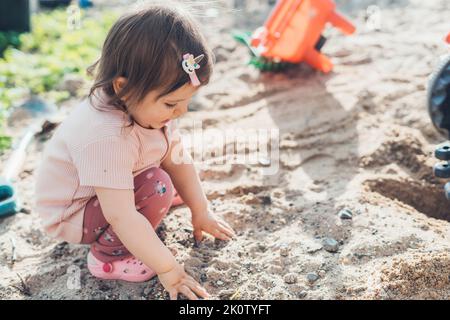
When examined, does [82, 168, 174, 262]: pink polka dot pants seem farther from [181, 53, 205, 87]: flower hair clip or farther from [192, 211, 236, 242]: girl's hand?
[181, 53, 205, 87]: flower hair clip

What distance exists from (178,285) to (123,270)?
8.7 inches

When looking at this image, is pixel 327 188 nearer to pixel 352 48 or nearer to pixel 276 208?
pixel 276 208

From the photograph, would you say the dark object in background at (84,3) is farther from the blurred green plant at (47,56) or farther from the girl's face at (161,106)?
the girl's face at (161,106)

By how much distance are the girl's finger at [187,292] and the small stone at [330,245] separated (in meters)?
0.46

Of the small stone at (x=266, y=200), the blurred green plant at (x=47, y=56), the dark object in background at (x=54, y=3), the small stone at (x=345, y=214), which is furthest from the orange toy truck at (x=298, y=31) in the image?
the dark object in background at (x=54, y=3)

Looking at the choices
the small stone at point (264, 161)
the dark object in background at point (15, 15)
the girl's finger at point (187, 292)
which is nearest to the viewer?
the girl's finger at point (187, 292)

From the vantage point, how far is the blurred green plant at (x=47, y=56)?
3.13 meters

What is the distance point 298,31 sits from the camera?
3.07 metres

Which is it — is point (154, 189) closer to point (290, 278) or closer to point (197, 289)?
point (197, 289)

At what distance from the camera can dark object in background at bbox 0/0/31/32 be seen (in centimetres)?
388

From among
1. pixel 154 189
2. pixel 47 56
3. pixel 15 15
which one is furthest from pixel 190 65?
pixel 15 15

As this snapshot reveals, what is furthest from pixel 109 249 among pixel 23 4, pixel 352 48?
pixel 23 4

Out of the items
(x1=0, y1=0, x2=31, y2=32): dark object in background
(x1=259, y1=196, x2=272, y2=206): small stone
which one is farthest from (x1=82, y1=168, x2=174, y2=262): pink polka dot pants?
(x1=0, y1=0, x2=31, y2=32): dark object in background
